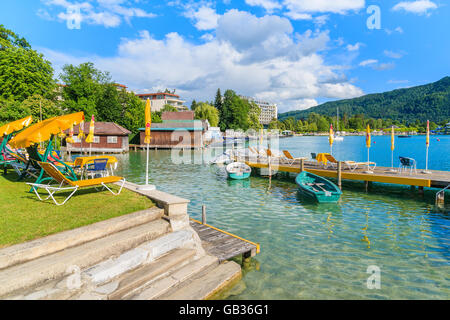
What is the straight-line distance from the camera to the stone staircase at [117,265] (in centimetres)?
418

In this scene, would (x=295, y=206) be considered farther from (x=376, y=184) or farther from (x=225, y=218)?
(x=376, y=184)

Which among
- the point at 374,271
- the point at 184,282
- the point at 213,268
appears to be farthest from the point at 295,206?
the point at 184,282

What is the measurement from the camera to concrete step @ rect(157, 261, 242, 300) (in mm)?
4902

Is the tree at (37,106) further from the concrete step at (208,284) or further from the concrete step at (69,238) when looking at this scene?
the concrete step at (208,284)

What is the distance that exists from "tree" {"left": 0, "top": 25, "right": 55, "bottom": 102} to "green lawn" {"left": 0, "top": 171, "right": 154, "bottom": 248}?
34013 millimetres

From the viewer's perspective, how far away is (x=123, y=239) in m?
5.47

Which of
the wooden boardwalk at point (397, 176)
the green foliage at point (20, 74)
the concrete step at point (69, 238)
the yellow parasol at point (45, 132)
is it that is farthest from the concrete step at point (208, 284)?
the green foliage at point (20, 74)

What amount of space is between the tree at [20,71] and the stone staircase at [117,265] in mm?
38648

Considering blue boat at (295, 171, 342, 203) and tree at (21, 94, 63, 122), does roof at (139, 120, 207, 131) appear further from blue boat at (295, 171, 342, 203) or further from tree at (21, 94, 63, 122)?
blue boat at (295, 171, 342, 203)

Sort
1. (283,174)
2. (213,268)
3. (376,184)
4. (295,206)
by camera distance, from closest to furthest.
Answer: (213,268) → (295,206) → (376,184) → (283,174)

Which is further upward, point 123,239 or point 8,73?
point 8,73

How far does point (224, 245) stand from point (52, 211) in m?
4.66
